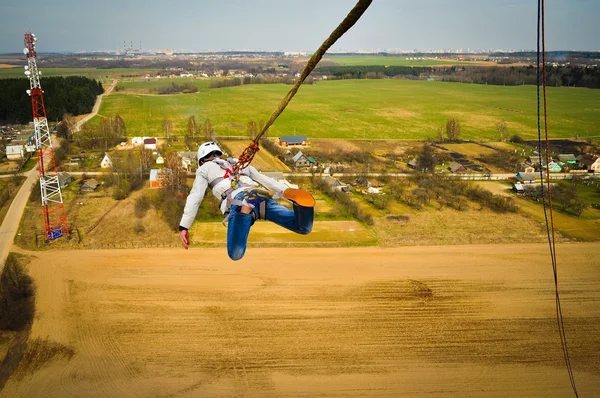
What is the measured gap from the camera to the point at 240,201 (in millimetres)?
6742

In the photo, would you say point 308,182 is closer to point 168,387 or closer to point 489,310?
point 489,310

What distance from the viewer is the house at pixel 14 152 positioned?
47.9m

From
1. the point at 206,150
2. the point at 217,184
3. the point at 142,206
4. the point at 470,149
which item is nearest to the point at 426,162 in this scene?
the point at 470,149

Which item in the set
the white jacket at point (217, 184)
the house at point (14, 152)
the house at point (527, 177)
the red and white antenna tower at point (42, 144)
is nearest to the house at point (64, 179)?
the red and white antenna tower at point (42, 144)

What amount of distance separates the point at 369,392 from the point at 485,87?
114956 mm

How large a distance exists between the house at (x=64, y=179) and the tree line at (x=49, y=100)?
30.6 metres

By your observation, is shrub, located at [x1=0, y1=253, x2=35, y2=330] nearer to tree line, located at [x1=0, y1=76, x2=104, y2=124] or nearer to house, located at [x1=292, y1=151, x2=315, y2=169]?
house, located at [x1=292, y1=151, x2=315, y2=169]

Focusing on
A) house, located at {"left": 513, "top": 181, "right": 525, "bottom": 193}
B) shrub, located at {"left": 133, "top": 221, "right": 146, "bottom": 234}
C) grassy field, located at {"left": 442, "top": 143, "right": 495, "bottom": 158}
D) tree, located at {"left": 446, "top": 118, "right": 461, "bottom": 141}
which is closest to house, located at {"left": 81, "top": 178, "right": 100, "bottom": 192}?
shrub, located at {"left": 133, "top": 221, "right": 146, "bottom": 234}

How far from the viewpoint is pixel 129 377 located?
56.3 ft

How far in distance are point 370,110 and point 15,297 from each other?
235 ft

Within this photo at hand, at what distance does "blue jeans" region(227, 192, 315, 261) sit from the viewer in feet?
A: 21.0

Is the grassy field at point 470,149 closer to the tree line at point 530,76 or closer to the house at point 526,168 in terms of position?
the house at point 526,168

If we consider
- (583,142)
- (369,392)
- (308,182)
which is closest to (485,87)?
(583,142)

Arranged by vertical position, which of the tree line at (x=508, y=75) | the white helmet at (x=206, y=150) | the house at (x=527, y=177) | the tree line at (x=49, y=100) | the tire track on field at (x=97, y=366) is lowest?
the tire track on field at (x=97, y=366)
